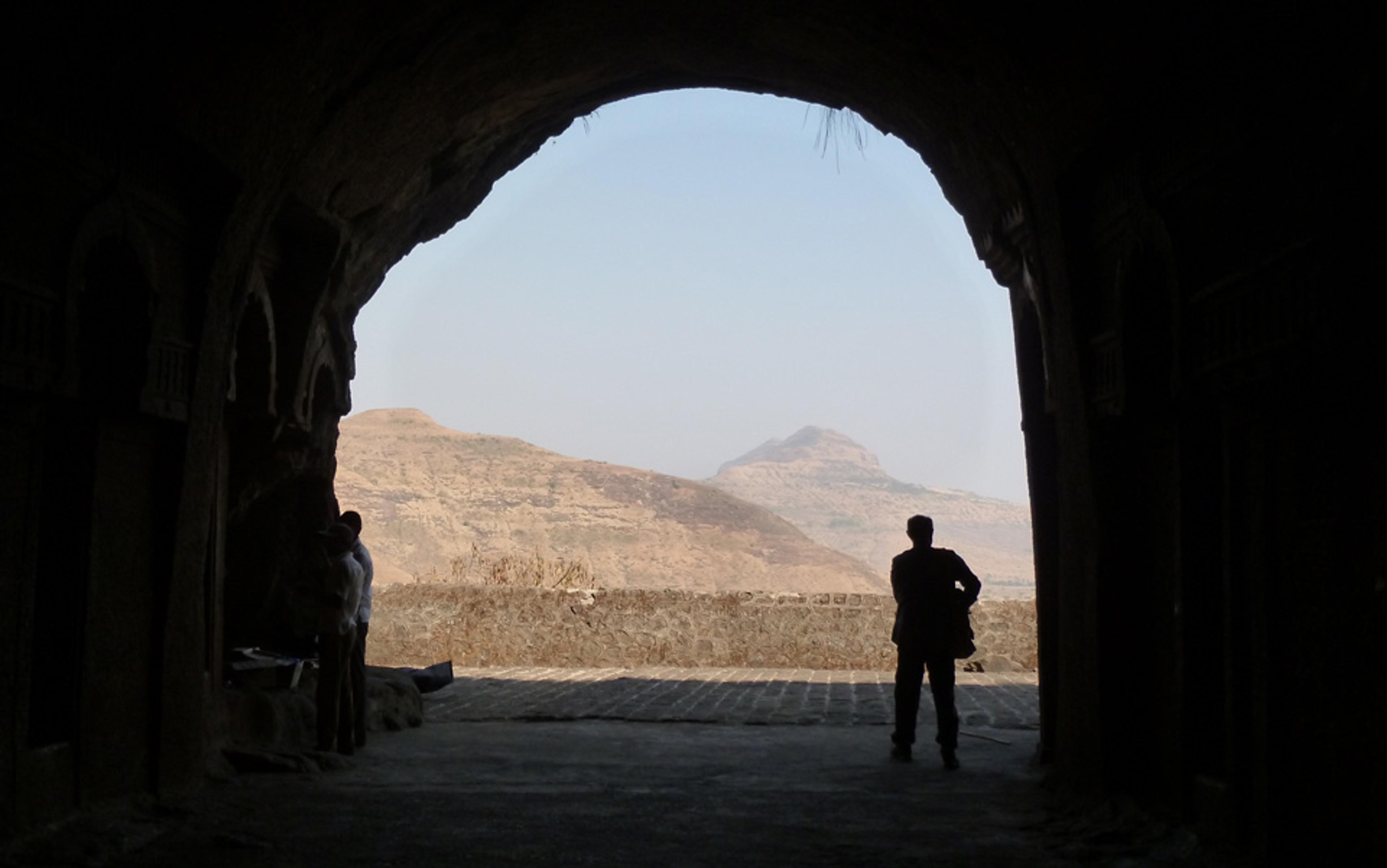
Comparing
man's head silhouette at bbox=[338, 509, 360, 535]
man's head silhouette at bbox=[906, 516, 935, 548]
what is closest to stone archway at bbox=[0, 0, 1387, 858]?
man's head silhouette at bbox=[906, 516, 935, 548]

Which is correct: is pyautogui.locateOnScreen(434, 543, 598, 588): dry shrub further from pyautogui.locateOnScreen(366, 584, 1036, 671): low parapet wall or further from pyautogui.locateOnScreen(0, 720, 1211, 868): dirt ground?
pyautogui.locateOnScreen(0, 720, 1211, 868): dirt ground

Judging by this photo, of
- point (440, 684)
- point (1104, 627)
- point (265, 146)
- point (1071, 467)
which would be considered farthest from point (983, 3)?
point (440, 684)

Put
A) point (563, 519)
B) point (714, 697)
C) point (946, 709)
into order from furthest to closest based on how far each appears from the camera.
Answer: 1. point (563, 519)
2. point (714, 697)
3. point (946, 709)

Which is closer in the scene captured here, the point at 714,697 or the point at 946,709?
the point at 946,709

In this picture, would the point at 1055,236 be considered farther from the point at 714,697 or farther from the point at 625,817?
the point at 714,697

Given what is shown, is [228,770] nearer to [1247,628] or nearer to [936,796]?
[936,796]

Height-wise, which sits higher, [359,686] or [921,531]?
[921,531]

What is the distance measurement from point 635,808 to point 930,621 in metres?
2.53

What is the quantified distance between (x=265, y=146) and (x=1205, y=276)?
4730 millimetres

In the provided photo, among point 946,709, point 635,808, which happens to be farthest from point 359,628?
point 946,709

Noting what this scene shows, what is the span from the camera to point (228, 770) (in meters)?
8.09

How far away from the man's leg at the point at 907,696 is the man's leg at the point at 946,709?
11cm

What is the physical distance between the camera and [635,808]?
7270 mm

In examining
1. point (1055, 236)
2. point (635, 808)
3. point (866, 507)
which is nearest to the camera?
point (635, 808)
